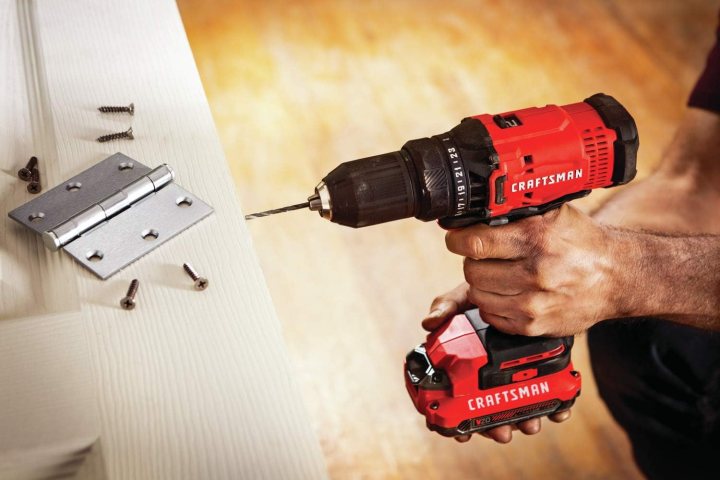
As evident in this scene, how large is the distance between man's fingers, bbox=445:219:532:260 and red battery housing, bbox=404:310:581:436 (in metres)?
0.19

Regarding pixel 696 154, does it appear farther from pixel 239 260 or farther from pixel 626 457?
pixel 239 260

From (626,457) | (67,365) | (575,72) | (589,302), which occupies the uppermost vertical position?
(67,365)

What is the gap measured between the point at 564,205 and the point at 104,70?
65 cm

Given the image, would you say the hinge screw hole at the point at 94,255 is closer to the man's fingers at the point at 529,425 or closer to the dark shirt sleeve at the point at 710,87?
the man's fingers at the point at 529,425

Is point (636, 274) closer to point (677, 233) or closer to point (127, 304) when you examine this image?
point (677, 233)

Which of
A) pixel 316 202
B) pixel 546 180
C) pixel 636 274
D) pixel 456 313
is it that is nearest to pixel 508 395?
pixel 456 313

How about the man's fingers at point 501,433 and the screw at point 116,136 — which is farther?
the man's fingers at point 501,433

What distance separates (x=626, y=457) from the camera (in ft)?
6.33

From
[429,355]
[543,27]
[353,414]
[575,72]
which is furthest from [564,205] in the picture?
[543,27]

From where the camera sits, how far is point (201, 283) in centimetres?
61

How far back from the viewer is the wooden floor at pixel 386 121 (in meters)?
1.93

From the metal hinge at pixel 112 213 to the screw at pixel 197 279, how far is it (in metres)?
0.05

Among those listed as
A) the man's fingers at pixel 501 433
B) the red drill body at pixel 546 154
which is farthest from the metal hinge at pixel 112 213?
the man's fingers at pixel 501 433

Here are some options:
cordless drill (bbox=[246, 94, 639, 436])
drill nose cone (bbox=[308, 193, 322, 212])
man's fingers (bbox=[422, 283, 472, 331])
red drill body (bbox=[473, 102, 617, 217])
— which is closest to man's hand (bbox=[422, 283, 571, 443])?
man's fingers (bbox=[422, 283, 472, 331])
